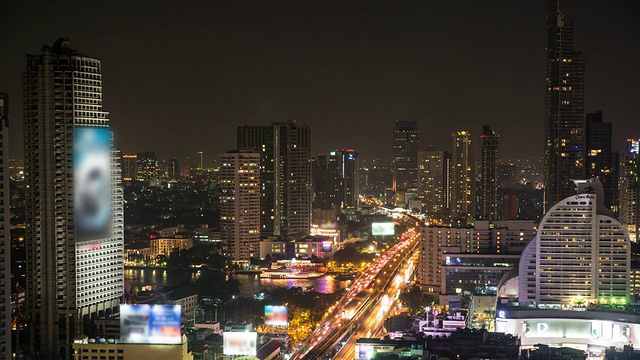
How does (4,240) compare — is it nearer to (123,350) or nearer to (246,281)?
(123,350)

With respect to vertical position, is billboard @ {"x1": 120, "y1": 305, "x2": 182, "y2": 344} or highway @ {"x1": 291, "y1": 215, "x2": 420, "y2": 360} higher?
billboard @ {"x1": 120, "y1": 305, "x2": 182, "y2": 344}

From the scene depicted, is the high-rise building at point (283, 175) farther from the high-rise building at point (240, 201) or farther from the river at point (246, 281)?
the river at point (246, 281)

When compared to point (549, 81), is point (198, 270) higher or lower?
lower

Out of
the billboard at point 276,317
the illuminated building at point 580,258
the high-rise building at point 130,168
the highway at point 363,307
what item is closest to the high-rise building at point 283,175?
the highway at point 363,307

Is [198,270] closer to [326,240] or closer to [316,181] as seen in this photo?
[326,240]

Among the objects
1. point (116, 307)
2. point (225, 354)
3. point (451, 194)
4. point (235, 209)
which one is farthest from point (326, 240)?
point (225, 354)

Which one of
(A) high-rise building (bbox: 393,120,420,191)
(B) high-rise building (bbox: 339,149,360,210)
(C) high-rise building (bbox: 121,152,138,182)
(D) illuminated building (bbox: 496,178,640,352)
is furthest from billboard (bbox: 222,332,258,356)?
(A) high-rise building (bbox: 393,120,420,191)

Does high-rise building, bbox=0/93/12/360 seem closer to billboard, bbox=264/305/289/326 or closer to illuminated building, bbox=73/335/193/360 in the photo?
illuminated building, bbox=73/335/193/360
